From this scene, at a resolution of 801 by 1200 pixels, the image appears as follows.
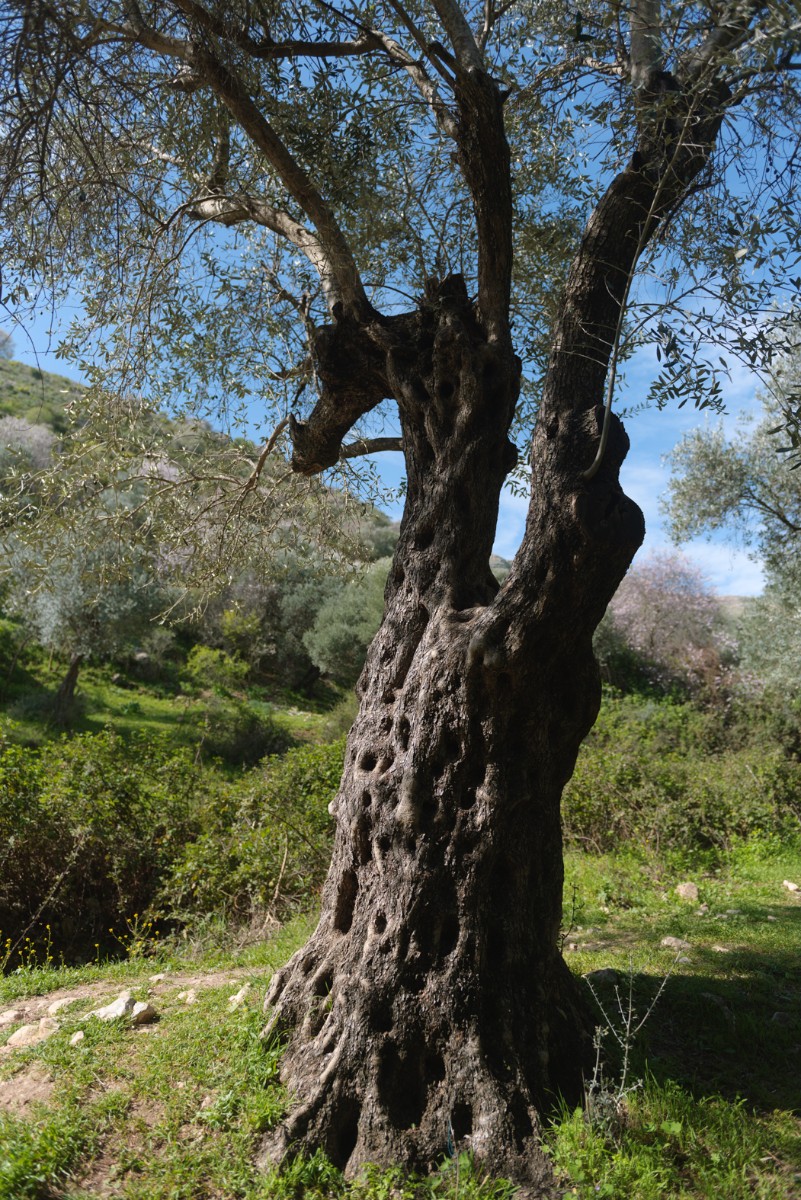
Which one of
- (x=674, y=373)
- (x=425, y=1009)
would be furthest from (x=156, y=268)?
(x=425, y=1009)

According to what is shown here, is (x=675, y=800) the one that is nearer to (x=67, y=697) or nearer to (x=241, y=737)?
(x=241, y=737)

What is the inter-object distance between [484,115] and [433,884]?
3914 millimetres

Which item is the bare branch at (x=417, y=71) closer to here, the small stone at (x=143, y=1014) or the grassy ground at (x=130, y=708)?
the small stone at (x=143, y=1014)

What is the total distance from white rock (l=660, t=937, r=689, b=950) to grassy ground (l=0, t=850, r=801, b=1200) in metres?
0.22

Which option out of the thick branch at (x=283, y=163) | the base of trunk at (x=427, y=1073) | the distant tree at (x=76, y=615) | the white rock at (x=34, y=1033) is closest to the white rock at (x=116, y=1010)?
the white rock at (x=34, y=1033)

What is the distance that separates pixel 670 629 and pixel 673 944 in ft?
64.1

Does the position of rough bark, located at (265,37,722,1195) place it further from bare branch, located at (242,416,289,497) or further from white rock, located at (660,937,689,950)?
white rock, located at (660,937,689,950)

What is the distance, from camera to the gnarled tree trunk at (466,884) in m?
3.34

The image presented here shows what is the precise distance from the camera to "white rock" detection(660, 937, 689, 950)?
5953mm

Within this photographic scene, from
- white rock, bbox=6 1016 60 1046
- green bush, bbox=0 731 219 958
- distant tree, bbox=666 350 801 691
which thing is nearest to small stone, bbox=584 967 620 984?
white rock, bbox=6 1016 60 1046

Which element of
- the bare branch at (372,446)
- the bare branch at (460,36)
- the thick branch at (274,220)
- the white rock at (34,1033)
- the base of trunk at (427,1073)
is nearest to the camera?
the base of trunk at (427,1073)

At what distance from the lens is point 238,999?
4688 mm

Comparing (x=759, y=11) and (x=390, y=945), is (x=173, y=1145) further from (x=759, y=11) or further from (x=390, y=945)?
(x=759, y=11)

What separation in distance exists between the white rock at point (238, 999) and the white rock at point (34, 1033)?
0.96 m
